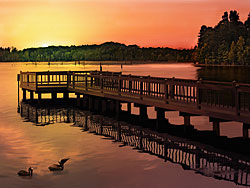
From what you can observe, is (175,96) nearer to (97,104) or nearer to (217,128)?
(217,128)

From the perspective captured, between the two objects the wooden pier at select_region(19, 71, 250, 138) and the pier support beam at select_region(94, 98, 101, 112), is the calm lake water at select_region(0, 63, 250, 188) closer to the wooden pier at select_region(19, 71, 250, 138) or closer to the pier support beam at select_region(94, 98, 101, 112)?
the wooden pier at select_region(19, 71, 250, 138)

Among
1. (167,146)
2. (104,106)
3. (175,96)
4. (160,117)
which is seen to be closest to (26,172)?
(167,146)

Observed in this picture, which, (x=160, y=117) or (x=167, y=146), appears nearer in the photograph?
(x=167, y=146)

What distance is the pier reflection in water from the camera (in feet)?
63.9

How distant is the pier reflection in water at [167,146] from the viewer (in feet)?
63.9

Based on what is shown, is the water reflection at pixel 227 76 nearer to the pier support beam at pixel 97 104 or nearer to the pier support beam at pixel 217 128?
the pier support beam at pixel 97 104

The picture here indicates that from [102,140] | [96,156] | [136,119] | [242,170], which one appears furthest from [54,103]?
[242,170]

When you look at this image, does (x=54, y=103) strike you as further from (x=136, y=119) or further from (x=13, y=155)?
(x=13, y=155)

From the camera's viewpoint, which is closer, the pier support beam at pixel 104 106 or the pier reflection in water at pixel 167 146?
the pier reflection in water at pixel 167 146

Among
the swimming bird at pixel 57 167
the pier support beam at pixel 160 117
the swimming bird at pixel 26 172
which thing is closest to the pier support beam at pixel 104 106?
the pier support beam at pixel 160 117

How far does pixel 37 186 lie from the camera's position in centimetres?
1756

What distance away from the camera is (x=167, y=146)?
24.7m

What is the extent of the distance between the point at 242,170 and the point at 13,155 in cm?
1017

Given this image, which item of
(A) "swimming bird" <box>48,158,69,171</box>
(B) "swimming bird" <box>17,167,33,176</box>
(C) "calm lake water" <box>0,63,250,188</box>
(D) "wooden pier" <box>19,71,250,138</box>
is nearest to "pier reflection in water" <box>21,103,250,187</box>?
(C) "calm lake water" <box>0,63,250,188</box>
